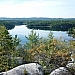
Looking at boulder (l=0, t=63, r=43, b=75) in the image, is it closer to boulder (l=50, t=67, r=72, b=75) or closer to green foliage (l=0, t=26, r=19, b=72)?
boulder (l=50, t=67, r=72, b=75)

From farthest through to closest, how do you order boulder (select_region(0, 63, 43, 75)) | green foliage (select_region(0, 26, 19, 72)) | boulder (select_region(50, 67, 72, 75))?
green foliage (select_region(0, 26, 19, 72))
boulder (select_region(0, 63, 43, 75))
boulder (select_region(50, 67, 72, 75))

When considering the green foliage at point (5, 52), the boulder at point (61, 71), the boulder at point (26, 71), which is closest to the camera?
the boulder at point (61, 71)

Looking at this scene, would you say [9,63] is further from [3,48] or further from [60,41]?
[60,41]

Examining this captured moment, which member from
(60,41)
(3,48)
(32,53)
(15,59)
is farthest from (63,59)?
(3,48)

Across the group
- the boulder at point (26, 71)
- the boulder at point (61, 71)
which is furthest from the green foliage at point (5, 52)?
the boulder at point (61, 71)

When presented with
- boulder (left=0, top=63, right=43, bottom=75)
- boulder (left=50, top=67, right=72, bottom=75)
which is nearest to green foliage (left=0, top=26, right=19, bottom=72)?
boulder (left=0, top=63, right=43, bottom=75)

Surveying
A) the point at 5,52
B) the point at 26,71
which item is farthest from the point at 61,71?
the point at 5,52

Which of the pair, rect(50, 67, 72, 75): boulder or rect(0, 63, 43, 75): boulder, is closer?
rect(50, 67, 72, 75): boulder

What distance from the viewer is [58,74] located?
23.8 metres

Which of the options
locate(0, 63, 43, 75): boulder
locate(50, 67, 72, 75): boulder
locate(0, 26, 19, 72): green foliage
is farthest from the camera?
locate(0, 26, 19, 72): green foliage

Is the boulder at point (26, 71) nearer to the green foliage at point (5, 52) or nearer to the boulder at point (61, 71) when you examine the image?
the boulder at point (61, 71)

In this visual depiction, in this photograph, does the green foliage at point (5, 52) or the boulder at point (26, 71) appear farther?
the green foliage at point (5, 52)

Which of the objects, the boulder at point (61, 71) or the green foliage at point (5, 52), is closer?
the boulder at point (61, 71)

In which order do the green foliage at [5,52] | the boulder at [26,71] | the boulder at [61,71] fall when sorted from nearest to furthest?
1. the boulder at [61,71]
2. the boulder at [26,71]
3. the green foliage at [5,52]
